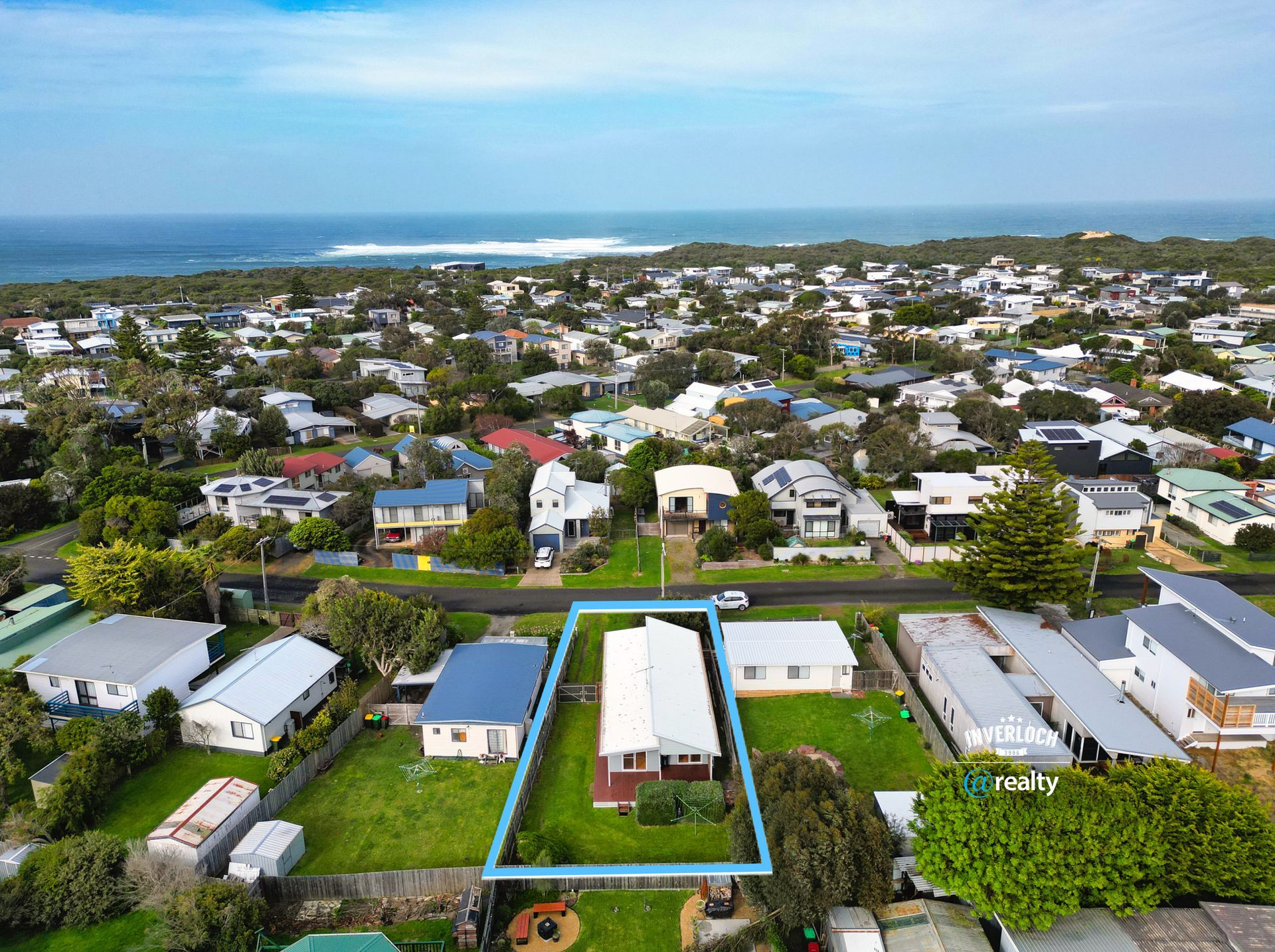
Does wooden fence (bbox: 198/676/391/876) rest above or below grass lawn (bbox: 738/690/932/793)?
above

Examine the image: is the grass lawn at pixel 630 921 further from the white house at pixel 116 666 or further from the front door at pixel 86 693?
the front door at pixel 86 693

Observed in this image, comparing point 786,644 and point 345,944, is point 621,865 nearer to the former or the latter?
point 345,944

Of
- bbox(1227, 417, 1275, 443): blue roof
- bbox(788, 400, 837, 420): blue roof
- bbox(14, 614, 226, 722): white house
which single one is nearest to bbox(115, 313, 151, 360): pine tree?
bbox(14, 614, 226, 722): white house

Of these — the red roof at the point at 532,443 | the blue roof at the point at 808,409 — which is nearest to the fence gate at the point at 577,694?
the red roof at the point at 532,443

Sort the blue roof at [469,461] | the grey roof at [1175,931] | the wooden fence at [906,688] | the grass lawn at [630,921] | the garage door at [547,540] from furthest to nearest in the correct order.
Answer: the blue roof at [469,461] → the garage door at [547,540] → the wooden fence at [906,688] → the grass lawn at [630,921] → the grey roof at [1175,931]

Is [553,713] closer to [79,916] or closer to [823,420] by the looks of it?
[79,916]

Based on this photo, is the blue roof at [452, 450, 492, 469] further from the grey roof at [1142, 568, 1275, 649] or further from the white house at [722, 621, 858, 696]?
the grey roof at [1142, 568, 1275, 649]
